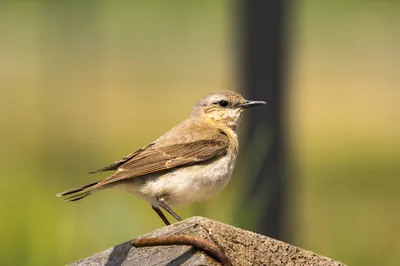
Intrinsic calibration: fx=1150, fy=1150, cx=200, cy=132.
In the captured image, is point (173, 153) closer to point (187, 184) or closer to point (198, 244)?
point (187, 184)

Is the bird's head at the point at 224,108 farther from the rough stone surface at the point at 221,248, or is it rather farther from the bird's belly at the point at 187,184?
the rough stone surface at the point at 221,248

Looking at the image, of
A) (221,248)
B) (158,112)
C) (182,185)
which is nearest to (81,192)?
(182,185)

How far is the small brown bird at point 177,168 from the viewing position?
470 centimetres

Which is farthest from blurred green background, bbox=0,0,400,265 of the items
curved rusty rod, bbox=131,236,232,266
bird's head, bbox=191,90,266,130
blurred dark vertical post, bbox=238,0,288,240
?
curved rusty rod, bbox=131,236,232,266

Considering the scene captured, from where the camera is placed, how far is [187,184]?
4.75 meters

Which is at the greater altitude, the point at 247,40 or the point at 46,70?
the point at 247,40

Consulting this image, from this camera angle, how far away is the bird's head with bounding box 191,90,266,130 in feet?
18.9

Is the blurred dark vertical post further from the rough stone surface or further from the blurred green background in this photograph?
the rough stone surface

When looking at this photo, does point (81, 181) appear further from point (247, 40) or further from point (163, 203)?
point (163, 203)

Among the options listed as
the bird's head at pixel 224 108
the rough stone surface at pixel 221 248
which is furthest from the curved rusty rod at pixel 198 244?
the bird's head at pixel 224 108

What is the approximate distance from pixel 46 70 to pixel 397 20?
139 inches

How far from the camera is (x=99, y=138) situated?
10328 mm

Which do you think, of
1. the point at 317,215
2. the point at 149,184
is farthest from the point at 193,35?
the point at 149,184

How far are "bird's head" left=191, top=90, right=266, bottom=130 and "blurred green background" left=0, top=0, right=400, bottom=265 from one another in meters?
0.34
